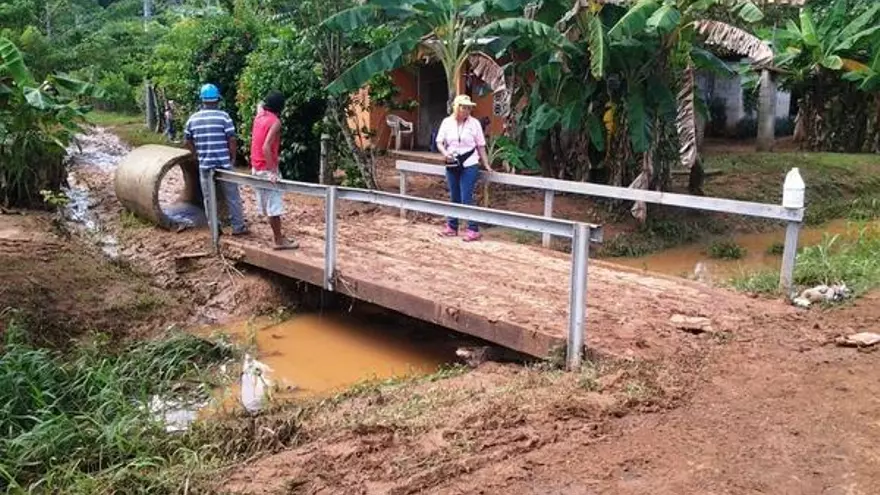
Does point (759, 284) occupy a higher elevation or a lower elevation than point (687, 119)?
lower

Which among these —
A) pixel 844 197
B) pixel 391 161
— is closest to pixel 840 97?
pixel 844 197

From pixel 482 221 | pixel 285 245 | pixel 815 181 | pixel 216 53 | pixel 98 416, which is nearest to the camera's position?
pixel 98 416

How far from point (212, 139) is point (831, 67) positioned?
13.0 m

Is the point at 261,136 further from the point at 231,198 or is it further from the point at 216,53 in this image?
the point at 216,53

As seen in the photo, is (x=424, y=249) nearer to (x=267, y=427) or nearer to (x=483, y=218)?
(x=483, y=218)

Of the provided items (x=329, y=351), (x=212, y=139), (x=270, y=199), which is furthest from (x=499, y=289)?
(x=212, y=139)

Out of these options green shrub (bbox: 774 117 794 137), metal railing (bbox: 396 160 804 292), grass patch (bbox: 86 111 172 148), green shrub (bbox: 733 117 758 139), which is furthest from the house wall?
metal railing (bbox: 396 160 804 292)

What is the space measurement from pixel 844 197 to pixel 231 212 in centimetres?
1129

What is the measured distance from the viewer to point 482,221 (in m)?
6.59

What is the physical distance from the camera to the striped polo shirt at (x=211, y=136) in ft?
29.2

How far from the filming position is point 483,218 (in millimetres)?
6535

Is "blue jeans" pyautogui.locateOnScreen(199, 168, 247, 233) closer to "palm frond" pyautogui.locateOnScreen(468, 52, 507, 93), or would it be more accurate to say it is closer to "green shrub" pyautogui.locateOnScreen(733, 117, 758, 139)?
"palm frond" pyautogui.locateOnScreen(468, 52, 507, 93)

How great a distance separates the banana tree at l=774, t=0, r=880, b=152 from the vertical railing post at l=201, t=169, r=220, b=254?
41.6 ft

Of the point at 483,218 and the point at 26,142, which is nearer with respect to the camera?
the point at 483,218
